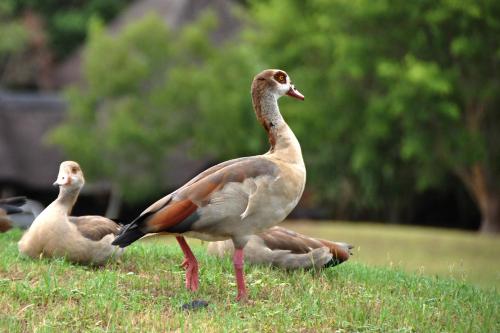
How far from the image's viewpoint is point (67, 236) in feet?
28.2

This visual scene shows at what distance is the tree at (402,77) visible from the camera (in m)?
22.1

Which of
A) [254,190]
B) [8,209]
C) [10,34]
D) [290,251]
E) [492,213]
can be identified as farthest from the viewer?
[10,34]

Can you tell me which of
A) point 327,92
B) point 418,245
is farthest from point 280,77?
point 327,92

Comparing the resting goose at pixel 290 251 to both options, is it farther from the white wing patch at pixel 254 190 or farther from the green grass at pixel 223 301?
the white wing patch at pixel 254 190

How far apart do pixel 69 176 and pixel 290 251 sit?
2079 mm

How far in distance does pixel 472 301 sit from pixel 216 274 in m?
2.16

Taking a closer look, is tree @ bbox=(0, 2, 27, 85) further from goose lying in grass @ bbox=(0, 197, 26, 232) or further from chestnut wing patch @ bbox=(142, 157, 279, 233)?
chestnut wing patch @ bbox=(142, 157, 279, 233)

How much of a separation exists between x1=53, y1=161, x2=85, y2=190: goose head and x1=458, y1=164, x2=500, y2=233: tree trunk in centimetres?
1711

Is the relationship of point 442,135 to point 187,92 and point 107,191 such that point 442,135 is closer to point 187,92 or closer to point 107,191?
point 187,92

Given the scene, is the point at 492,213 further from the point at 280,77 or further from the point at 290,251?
the point at 280,77

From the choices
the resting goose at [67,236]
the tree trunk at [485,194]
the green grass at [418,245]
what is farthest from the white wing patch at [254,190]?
the tree trunk at [485,194]

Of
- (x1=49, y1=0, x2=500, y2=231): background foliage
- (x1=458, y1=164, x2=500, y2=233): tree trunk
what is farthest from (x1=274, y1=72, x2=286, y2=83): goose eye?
(x1=458, y1=164, x2=500, y2=233): tree trunk

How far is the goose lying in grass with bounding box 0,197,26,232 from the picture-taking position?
10.2 m

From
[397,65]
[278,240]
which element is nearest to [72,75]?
[397,65]
